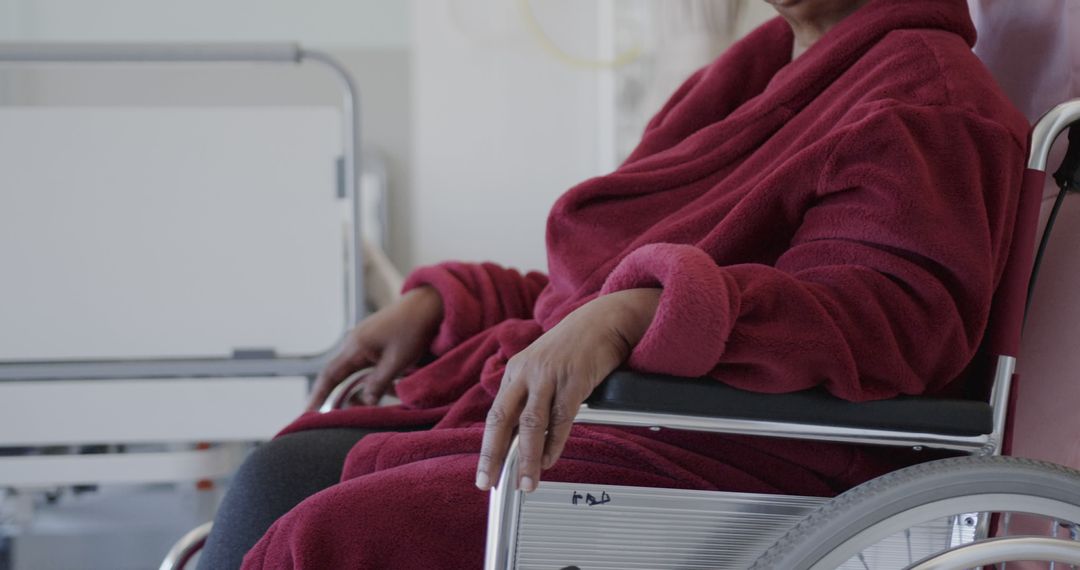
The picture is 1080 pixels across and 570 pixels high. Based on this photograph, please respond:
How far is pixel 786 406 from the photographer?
2.19 feet

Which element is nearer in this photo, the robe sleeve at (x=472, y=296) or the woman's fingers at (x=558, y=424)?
the woman's fingers at (x=558, y=424)

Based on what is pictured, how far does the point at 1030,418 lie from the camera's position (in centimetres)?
92

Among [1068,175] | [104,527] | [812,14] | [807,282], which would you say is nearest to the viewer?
[807,282]

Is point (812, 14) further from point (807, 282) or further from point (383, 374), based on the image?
point (383, 374)

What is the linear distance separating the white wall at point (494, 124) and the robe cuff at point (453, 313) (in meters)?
2.75

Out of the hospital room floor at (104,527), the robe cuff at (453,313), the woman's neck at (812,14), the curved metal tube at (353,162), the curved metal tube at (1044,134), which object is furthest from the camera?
the hospital room floor at (104,527)

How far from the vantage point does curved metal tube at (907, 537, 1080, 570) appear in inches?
25.2

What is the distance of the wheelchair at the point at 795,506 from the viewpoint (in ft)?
2.10

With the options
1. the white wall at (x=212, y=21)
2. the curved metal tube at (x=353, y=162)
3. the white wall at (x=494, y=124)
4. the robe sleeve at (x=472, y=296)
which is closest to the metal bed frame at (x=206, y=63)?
the curved metal tube at (x=353, y=162)

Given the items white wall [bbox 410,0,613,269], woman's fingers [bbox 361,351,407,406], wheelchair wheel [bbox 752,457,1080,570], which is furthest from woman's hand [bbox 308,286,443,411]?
white wall [bbox 410,0,613,269]

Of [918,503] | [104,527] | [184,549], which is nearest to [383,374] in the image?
[184,549]

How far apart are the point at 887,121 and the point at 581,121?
A: 319 cm

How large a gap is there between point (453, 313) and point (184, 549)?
0.35 metres

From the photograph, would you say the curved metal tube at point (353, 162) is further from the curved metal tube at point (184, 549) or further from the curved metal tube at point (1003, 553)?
the curved metal tube at point (1003, 553)
